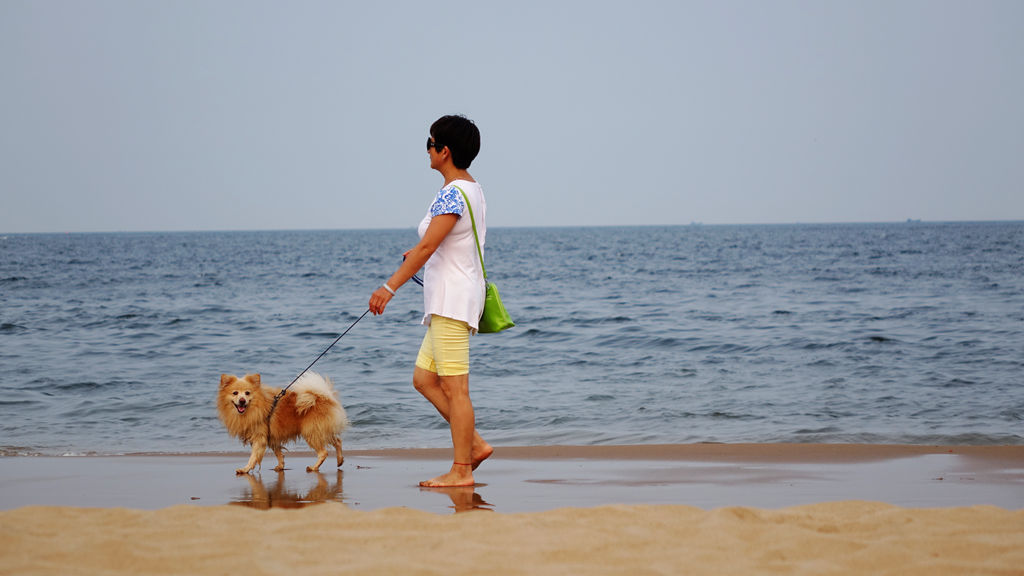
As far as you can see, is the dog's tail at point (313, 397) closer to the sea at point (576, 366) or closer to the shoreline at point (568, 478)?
the shoreline at point (568, 478)

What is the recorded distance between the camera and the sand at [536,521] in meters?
3.12

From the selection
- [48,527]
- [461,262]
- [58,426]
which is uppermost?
[461,262]

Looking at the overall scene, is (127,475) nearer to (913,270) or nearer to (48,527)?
(48,527)

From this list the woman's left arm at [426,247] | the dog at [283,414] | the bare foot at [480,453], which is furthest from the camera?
the dog at [283,414]

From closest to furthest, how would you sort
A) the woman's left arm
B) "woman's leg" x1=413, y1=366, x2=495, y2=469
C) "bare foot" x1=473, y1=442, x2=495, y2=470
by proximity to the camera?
the woman's left arm < "woman's leg" x1=413, y1=366, x2=495, y2=469 < "bare foot" x1=473, y1=442, x2=495, y2=470

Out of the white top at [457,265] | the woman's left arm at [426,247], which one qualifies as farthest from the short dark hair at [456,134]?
the woman's left arm at [426,247]

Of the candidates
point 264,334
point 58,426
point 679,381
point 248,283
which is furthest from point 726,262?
point 58,426

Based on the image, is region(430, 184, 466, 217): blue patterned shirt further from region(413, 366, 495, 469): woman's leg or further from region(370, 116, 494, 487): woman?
region(413, 366, 495, 469): woman's leg

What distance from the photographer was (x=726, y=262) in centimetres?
4206

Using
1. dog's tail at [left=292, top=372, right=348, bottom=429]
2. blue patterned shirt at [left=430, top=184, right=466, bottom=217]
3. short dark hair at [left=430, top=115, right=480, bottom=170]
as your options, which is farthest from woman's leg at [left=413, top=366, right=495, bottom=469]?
short dark hair at [left=430, top=115, right=480, bottom=170]

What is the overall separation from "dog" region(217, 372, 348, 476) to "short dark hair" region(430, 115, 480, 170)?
1.92 meters

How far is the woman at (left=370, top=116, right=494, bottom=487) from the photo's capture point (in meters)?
4.61

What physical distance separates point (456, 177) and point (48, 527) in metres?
2.51

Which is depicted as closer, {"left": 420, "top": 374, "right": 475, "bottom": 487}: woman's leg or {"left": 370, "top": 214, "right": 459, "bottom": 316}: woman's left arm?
{"left": 370, "top": 214, "right": 459, "bottom": 316}: woman's left arm
